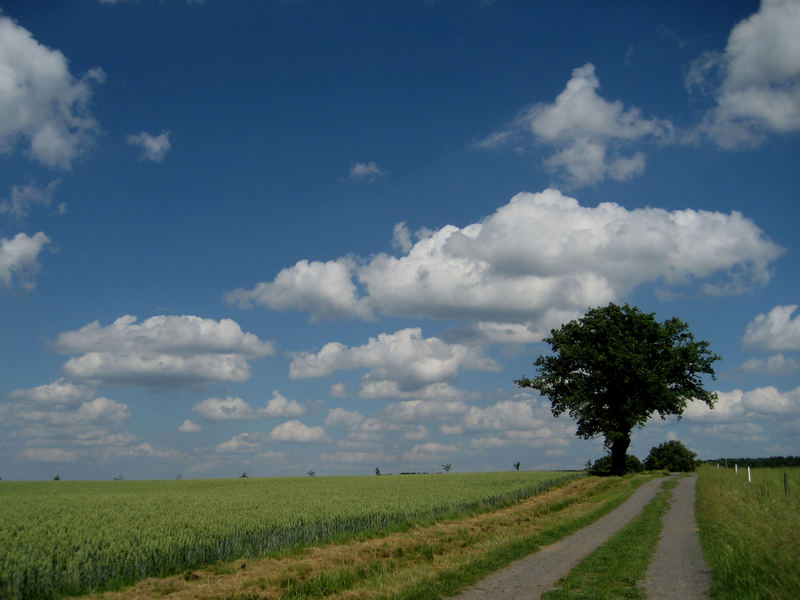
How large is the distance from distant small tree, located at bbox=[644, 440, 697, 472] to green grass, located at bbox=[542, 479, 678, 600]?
5814 centimetres

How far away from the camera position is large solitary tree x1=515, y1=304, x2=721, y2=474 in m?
51.7

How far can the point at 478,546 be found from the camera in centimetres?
1706

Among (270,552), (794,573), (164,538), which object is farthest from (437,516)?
(794,573)

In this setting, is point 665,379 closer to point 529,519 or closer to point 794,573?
point 529,519

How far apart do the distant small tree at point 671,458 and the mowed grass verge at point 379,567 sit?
57383 mm

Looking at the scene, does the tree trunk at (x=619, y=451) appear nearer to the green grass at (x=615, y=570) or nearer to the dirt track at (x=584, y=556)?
the dirt track at (x=584, y=556)

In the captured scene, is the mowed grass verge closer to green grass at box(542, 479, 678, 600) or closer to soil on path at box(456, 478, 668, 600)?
soil on path at box(456, 478, 668, 600)

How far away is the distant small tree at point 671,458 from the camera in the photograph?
2793 inches

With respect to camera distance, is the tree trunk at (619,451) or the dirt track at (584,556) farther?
the tree trunk at (619,451)

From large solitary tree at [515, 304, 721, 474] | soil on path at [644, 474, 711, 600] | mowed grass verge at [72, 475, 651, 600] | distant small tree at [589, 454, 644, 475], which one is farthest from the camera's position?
distant small tree at [589, 454, 644, 475]

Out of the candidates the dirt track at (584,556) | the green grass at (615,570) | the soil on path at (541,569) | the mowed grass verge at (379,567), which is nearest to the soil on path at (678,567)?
the dirt track at (584,556)

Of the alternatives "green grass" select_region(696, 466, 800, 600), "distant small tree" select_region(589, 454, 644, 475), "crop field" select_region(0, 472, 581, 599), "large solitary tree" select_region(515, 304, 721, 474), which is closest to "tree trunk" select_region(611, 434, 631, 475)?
"large solitary tree" select_region(515, 304, 721, 474)

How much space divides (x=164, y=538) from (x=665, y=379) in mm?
47155

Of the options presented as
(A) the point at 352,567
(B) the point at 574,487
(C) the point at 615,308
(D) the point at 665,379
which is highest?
(C) the point at 615,308
